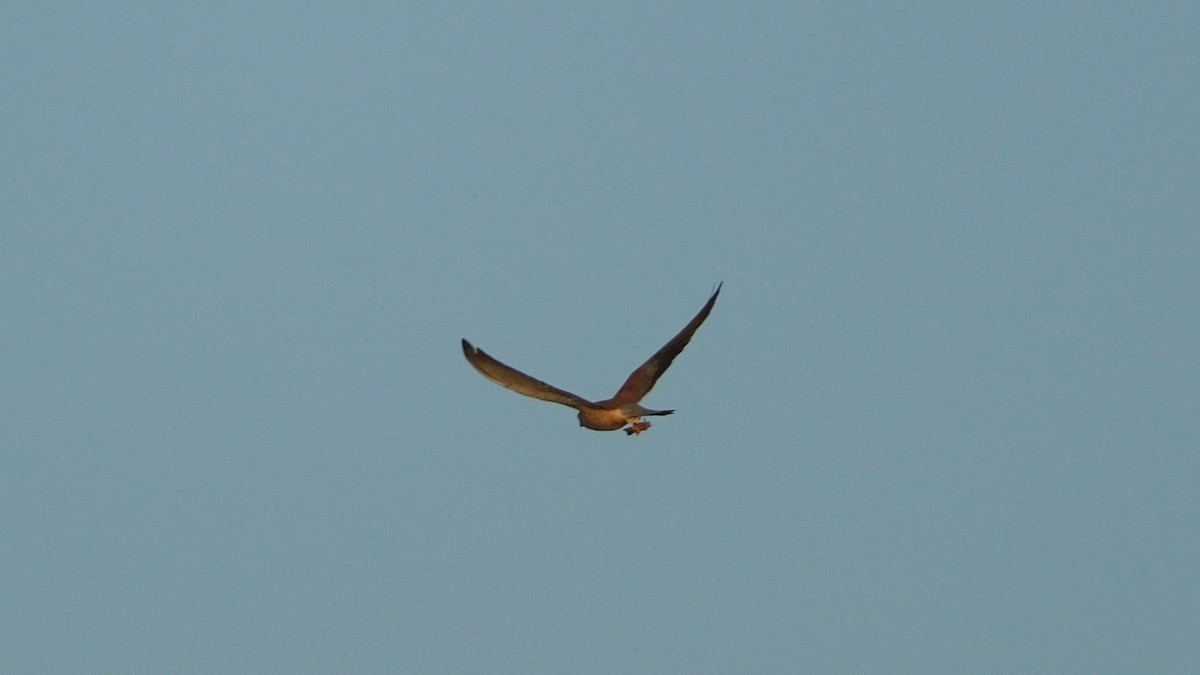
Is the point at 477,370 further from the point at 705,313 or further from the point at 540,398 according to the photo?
the point at 705,313

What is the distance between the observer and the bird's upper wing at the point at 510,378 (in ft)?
114

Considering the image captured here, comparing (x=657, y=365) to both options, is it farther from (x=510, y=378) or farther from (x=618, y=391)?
(x=510, y=378)

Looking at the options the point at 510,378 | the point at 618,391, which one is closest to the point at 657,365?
the point at 618,391

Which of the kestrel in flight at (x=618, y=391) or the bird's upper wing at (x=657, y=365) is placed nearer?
the kestrel in flight at (x=618, y=391)

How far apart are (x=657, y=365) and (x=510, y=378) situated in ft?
11.2

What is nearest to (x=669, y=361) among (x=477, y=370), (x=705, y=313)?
(x=705, y=313)

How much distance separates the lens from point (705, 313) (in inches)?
1489

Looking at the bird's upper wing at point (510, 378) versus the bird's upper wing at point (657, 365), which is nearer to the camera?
the bird's upper wing at point (510, 378)

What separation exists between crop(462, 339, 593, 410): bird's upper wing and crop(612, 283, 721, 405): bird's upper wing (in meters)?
1.78

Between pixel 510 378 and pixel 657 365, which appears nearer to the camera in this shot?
pixel 510 378

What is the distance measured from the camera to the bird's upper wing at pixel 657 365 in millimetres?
37188

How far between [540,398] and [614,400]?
1.57 meters

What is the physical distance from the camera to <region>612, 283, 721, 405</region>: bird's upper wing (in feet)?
122

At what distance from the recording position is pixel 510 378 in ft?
115
